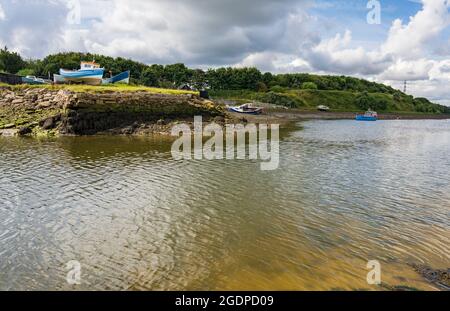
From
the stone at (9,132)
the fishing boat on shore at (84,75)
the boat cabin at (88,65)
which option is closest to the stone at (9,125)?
the stone at (9,132)

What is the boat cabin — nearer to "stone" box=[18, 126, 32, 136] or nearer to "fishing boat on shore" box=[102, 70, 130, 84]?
"fishing boat on shore" box=[102, 70, 130, 84]

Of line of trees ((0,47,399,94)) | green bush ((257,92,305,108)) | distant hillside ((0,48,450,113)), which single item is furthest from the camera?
green bush ((257,92,305,108))

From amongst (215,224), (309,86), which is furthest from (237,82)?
(215,224)

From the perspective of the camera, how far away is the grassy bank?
429 ft

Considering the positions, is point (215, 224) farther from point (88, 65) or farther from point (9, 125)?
point (88, 65)

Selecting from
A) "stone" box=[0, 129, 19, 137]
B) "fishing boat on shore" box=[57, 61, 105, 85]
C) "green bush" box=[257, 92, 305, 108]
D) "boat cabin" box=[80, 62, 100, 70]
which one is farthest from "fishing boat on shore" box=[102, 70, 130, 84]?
"green bush" box=[257, 92, 305, 108]

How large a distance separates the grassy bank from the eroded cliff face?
64.1 metres

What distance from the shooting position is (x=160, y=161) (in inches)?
1227

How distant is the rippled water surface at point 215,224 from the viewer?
11.7 metres

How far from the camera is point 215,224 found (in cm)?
1633

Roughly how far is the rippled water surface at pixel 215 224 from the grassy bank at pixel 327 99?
94.4m

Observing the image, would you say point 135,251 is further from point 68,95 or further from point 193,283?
point 68,95

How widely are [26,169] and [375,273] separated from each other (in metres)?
25.0

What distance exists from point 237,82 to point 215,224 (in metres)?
136
